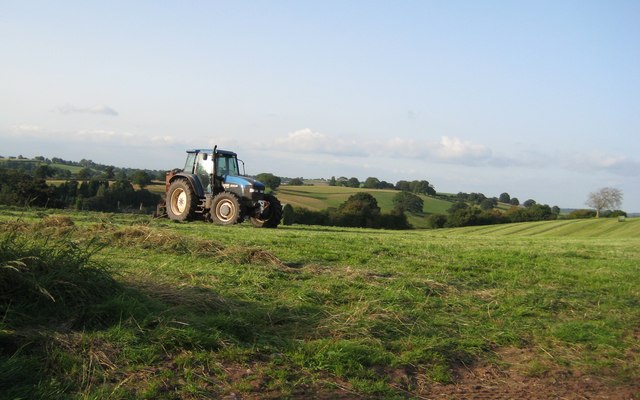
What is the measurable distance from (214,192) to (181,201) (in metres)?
1.29

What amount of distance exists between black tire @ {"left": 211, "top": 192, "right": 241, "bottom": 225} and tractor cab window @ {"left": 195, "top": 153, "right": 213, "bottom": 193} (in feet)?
2.98

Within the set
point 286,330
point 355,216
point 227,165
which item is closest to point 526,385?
point 286,330

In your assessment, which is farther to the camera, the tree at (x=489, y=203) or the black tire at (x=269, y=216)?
the tree at (x=489, y=203)

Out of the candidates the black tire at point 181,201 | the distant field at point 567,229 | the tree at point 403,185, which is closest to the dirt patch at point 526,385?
the black tire at point 181,201

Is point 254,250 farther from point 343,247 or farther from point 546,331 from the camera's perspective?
point 546,331

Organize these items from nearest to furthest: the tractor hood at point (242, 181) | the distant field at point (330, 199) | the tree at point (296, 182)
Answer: the tractor hood at point (242, 181) < the distant field at point (330, 199) < the tree at point (296, 182)

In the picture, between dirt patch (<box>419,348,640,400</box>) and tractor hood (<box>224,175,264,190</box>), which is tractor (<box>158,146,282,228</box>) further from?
dirt patch (<box>419,348,640,400</box>)

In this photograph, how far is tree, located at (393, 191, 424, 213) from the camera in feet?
204

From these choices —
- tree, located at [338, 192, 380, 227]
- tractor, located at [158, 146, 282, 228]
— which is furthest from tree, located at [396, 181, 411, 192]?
tractor, located at [158, 146, 282, 228]

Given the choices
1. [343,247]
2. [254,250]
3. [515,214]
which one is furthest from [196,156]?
[515,214]

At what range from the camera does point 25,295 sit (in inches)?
198

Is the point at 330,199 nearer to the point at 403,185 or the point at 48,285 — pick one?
the point at 403,185

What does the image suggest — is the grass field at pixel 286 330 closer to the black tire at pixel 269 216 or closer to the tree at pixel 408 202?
the black tire at pixel 269 216

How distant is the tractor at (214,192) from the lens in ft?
60.9
